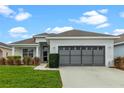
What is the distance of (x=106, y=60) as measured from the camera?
28.4 m

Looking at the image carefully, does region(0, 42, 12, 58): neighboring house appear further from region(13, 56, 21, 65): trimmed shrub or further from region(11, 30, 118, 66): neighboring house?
region(11, 30, 118, 66): neighboring house

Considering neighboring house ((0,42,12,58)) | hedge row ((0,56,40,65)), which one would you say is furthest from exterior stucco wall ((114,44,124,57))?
neighboring house ((0,42,12,58))

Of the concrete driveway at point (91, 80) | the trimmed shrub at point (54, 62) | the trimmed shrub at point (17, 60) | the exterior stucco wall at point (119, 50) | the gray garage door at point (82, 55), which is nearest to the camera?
the concrete driveway at point (91, 80)

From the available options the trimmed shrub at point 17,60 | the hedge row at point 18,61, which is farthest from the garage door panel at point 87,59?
the trimmed shrub at point 17,60

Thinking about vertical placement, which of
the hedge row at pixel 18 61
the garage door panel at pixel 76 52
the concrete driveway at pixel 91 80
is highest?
the garage door panel at pixel 76 52

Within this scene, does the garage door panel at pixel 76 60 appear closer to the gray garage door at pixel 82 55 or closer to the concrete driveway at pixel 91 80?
the gray garage door at pixel 82 55

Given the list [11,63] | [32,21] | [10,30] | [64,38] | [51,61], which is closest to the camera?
[51,61]

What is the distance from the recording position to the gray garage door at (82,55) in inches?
1129

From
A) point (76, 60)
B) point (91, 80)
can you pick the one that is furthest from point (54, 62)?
point (91, 80)

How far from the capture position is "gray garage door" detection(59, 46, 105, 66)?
94.1ft

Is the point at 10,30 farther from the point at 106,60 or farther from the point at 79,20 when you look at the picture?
the point at 106,60

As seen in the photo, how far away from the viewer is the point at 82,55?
28.8 metres

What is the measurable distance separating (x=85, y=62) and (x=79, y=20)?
42.2ft
